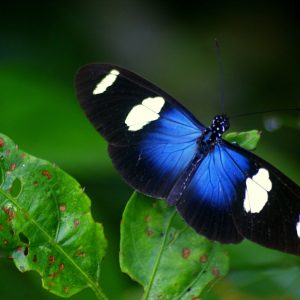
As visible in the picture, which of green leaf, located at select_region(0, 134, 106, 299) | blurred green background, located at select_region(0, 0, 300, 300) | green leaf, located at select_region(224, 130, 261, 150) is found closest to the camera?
green leaf, located at select_region(0, 134, 106, 299)

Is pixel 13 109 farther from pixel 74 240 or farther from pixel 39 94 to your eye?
pixel 74 240

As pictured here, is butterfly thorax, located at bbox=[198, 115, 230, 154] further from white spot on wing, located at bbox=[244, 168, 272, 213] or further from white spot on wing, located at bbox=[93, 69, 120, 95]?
white spot on wing, located at bbox=[93, 69, 120, 95]

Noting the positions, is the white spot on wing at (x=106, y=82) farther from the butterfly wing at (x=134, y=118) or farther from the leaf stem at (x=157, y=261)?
the leaf stem at (x=157, y=261)

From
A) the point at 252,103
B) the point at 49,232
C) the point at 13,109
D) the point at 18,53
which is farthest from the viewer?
the point at 252,103

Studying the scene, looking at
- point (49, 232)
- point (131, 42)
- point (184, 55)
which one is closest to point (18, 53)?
point (131, 42)

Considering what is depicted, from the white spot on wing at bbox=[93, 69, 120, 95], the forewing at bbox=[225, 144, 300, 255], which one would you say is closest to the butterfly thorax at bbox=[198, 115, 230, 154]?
the forewing at bbox=[225, 144, 300, 255]

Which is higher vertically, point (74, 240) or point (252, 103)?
point (252, 103)

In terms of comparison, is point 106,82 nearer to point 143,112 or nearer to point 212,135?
point 143,112

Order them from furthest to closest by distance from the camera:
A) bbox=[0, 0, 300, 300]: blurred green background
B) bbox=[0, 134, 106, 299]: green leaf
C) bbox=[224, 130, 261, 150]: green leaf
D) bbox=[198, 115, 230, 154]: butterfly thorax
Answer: bbox=[0, 0, 300, 300]: blurred green background, bbox=[198, 115, 230, 154]: butterfly thorax, bbox=[224, 130, 261, 150]: green leaf, bbox=[0, 134, 106, 299]: green leaf
